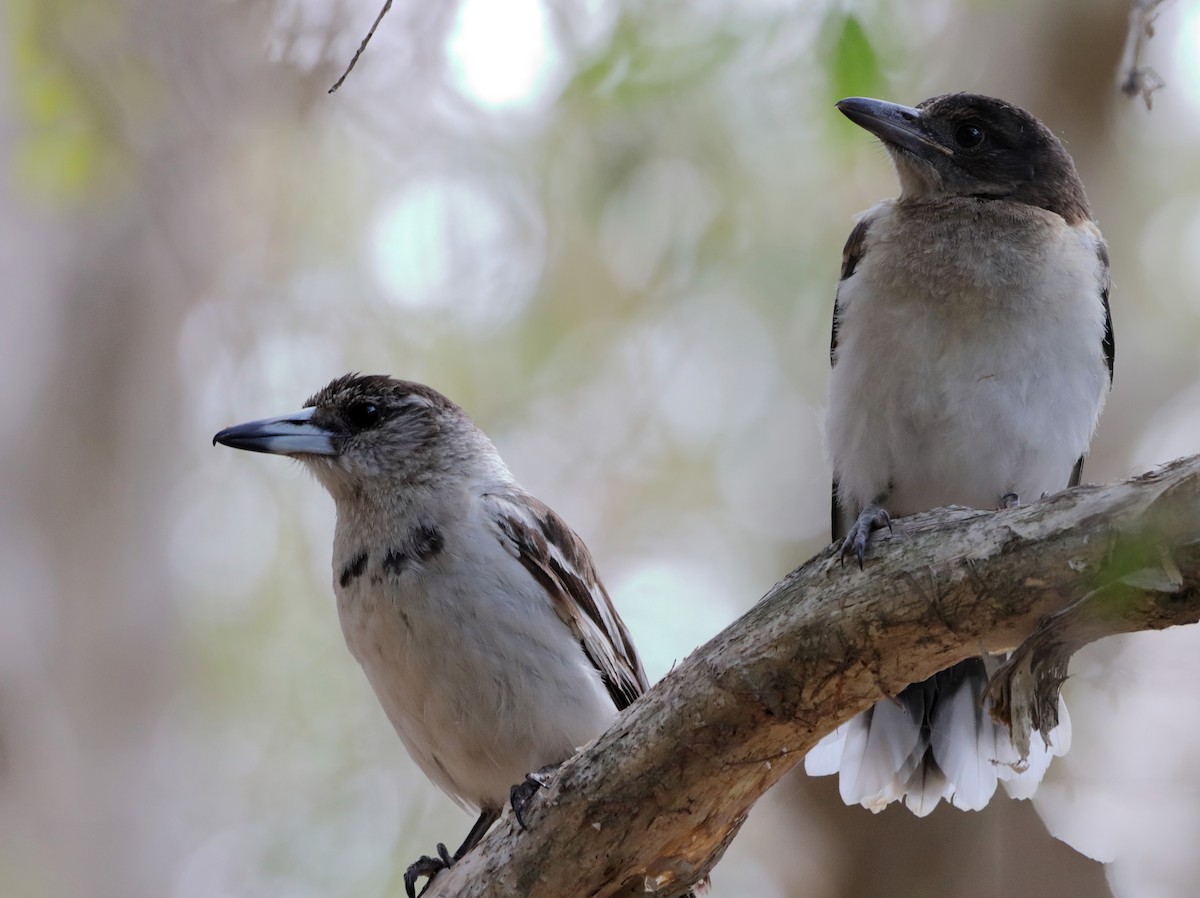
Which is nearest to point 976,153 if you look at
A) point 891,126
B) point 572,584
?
point 891,126

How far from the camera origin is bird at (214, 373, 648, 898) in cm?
358

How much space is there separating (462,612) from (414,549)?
0.28 metres

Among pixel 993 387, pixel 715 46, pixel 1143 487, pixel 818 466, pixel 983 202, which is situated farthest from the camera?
pixel 818 466

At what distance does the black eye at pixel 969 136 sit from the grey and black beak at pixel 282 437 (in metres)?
2.27

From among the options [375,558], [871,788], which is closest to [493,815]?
[375,558]

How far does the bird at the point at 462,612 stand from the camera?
11.8ft

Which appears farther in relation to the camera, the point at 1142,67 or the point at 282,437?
the point at 282,437

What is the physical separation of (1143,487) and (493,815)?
7.68 feet

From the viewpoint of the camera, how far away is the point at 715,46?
15.0ft

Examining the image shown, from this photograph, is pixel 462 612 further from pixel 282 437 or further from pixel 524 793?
pixel 282 437

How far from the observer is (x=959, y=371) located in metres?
3.62

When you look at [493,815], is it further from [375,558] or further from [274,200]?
[274,200]

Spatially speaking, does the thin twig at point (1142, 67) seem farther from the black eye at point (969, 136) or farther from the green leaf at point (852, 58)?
the black eye at point (969, 136)

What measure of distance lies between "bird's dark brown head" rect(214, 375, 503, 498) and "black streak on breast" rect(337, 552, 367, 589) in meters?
0.30
